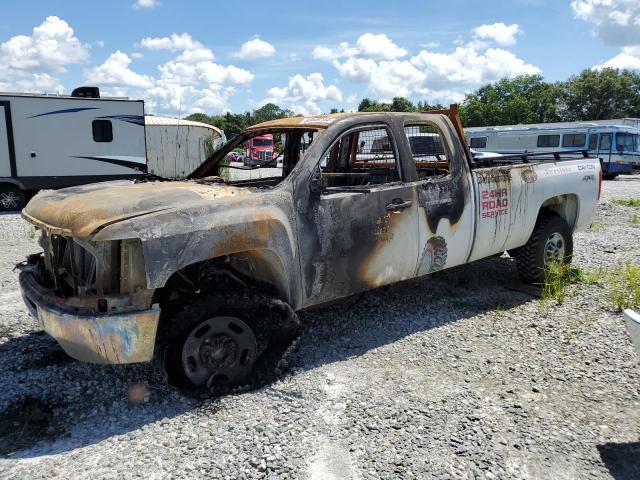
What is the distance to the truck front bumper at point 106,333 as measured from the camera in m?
3.07

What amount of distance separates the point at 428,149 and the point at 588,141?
22.5 metres

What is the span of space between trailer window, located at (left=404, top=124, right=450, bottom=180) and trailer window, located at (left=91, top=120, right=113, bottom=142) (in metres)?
10.9

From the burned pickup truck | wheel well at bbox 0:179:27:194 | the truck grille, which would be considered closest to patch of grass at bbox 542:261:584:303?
the burned pickup truck

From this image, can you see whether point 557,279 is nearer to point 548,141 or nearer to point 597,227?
point 597,227

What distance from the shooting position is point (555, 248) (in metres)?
5.92

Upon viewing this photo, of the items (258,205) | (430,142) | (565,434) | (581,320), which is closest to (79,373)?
(258,205)

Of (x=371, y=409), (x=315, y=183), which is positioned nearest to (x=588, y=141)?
(x=315, y=183)

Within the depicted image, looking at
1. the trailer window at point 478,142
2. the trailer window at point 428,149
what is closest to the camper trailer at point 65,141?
the trailer window at point 428,149

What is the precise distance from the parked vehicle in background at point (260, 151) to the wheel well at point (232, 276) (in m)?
1.66

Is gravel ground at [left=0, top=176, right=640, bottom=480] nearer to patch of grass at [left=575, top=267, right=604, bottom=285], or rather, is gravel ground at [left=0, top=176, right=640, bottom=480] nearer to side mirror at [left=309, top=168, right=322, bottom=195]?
patch of grass at [left=575, top=267, right=604, bottom=285]

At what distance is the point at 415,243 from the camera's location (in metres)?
4.37

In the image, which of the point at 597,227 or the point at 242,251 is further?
the point at 597,227

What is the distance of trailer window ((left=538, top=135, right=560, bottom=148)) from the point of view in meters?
25.4

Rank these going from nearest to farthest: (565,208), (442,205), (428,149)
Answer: (442,205) < (428,149) < (565,208)
